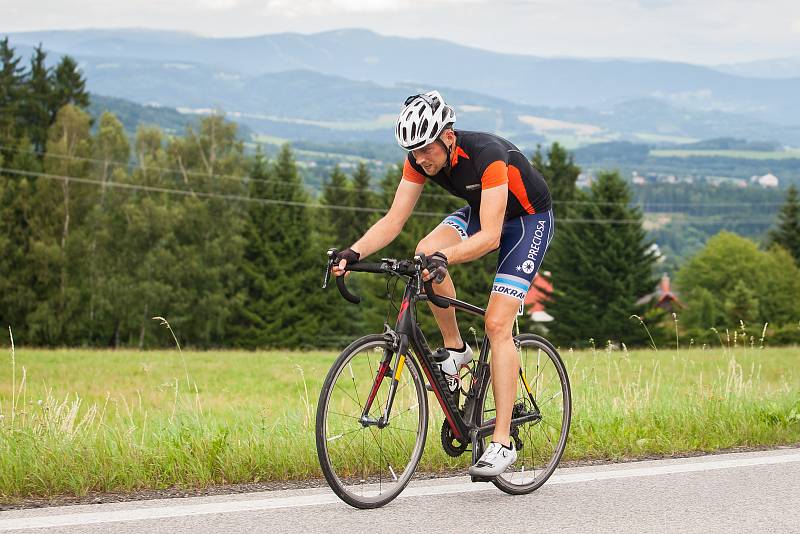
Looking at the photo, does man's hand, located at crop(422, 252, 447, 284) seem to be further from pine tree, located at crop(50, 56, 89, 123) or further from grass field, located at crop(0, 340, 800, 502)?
pine tree, located at crop(50, 56, 89, 123)

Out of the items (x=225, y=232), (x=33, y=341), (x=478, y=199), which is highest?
(x=478, y=199)

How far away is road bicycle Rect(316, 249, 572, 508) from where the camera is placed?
4.57 m

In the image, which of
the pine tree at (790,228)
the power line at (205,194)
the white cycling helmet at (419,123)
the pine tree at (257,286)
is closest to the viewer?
the white cycling helmet at (419,123)

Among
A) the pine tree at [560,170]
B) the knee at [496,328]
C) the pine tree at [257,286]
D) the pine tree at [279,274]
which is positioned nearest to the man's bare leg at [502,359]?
the knee at [496,328]

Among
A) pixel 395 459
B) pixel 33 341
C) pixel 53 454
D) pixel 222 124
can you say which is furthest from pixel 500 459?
pixel 222 124

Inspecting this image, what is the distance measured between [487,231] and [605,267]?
4913cm

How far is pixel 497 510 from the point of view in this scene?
471 centimetres

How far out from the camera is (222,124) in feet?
199

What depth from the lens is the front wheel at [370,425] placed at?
14.8 ft

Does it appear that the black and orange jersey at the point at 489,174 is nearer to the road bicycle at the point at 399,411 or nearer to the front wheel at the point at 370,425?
the road bicycle at the point at 399,411

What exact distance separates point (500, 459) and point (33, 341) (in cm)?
4977

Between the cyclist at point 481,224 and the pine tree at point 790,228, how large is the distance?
6257cm

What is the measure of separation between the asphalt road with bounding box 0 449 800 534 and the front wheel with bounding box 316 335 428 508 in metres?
0.12

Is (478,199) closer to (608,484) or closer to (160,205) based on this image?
Result: (608,484)
